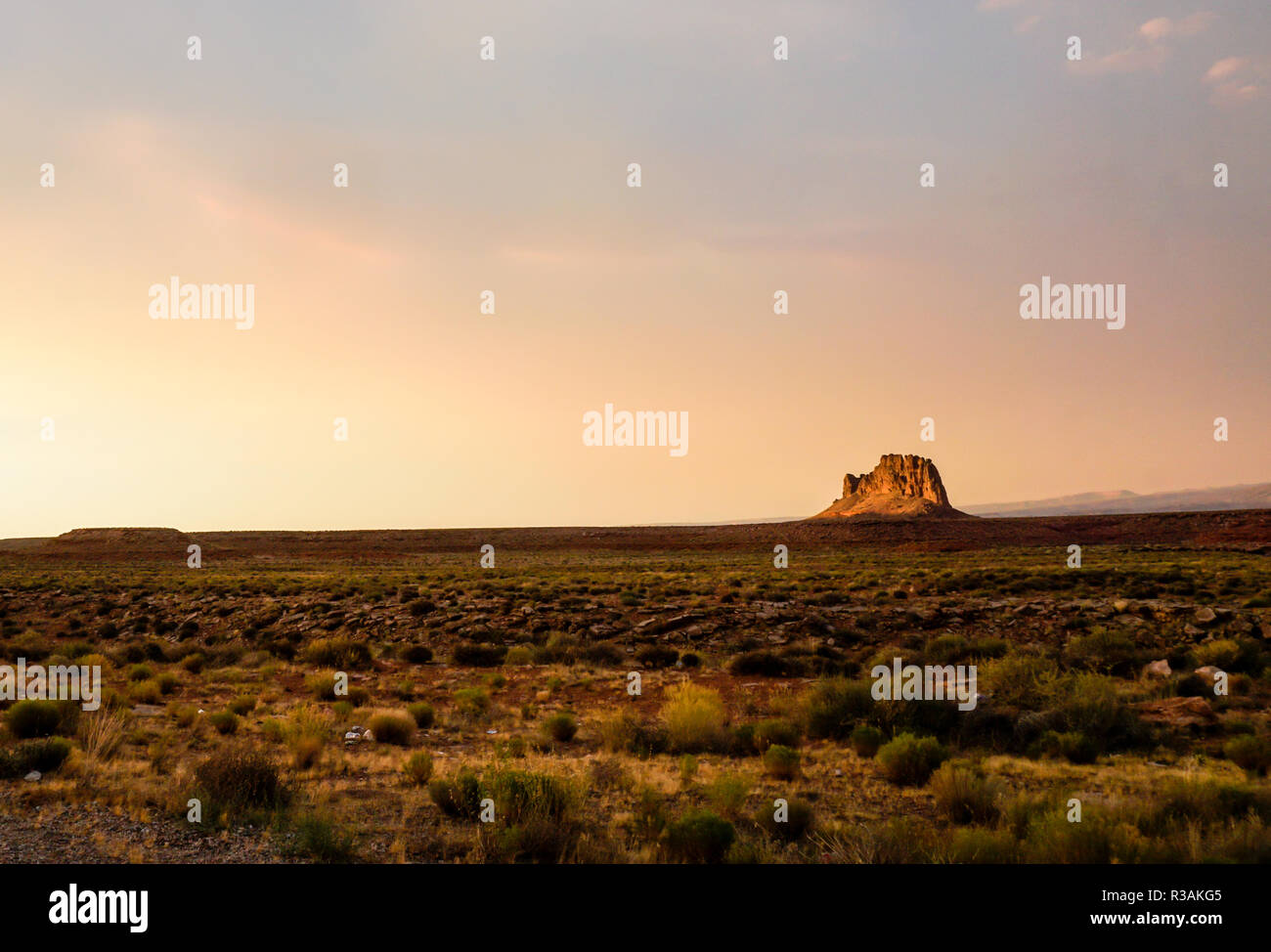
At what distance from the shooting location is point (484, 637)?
2352 cm

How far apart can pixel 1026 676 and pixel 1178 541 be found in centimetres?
8348

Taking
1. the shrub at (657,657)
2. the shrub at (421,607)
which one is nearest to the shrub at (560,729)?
the shrub at (657,657)

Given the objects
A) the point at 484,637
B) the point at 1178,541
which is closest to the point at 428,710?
the point at 484,637

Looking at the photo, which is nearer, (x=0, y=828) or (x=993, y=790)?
(x=0, y=828)

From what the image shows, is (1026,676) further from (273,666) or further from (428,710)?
(273,666)

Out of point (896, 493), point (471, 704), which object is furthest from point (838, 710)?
point (896, 493)

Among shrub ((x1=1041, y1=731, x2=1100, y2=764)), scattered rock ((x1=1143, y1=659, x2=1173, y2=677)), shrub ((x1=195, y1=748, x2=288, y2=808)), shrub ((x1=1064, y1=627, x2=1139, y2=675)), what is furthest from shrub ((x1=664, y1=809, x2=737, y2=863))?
scattered rock ((x1=1143, y1=659, x2=1173, y2=677))

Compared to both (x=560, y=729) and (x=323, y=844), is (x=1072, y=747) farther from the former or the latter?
(x=323, y=844)

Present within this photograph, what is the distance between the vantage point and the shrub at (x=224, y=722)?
1230 cm

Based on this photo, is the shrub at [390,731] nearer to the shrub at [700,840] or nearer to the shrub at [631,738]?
the shrub at [631,738]

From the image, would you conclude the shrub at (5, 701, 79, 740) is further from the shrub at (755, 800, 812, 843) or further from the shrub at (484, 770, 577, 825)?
the shrub at (755, 800, 812, 843)

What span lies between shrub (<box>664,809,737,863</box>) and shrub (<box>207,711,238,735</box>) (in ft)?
28.4

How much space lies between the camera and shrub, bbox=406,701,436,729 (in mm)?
13102
